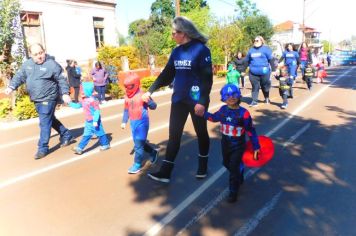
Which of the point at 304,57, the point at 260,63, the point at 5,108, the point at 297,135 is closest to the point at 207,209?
the point at 297,135

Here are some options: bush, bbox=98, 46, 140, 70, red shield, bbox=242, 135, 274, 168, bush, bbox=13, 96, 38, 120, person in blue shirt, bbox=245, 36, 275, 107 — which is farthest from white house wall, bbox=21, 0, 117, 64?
red shield, bbox=242, 135, 274, 168

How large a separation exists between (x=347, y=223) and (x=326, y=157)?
85.7 inches

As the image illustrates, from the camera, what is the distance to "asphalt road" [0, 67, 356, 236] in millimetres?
3658

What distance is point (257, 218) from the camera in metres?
3.71

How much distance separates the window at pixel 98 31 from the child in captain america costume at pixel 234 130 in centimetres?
2074

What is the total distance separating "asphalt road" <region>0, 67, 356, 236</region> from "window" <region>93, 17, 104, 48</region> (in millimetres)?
17453

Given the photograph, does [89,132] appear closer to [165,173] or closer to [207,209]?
[165,173]

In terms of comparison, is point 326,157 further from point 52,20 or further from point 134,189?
point 52,20

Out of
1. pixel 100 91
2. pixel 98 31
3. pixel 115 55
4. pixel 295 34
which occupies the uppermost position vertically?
pixel 295 34

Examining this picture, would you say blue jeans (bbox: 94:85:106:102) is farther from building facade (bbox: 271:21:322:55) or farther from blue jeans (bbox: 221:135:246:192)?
building facade (bbox: 271:21:322:55)

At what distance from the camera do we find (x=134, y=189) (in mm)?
4680

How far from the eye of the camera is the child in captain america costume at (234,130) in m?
4.06

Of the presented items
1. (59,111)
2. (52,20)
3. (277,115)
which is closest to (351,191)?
(277,115)

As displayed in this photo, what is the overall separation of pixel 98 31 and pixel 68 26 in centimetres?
300
